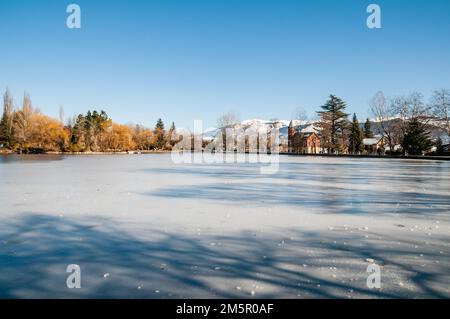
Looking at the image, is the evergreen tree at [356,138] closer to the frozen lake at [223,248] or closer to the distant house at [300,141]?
the distant house at [300,141]

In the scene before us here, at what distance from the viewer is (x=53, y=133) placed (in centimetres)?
6281

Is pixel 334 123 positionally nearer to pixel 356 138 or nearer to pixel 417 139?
pixel 356 138

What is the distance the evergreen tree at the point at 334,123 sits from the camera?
218 ft

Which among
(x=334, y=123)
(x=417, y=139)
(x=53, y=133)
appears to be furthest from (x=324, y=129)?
(x=53, y=133)

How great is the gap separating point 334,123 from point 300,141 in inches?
438

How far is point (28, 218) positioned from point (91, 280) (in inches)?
158

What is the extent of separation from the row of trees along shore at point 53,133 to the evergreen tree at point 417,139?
63694 millimetres

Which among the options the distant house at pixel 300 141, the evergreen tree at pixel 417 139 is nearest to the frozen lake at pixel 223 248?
the evergreen tree at pixel 417 139

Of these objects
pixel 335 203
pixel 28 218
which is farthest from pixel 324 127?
pixel 28 218

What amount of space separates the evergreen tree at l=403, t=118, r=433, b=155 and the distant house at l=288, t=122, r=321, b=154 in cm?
2697

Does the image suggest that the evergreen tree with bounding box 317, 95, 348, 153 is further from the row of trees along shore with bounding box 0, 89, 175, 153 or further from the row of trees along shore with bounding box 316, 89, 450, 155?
the row of trees along shore with bounding box 0, 89, 175, 153

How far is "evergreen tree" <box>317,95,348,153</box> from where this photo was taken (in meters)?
66.6

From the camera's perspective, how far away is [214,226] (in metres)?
5.75
